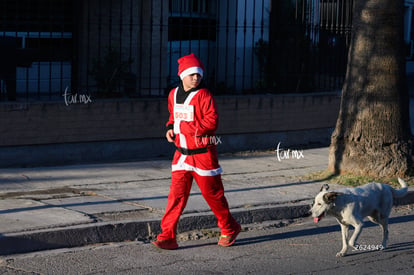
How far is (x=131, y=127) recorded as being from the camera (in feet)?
40.3

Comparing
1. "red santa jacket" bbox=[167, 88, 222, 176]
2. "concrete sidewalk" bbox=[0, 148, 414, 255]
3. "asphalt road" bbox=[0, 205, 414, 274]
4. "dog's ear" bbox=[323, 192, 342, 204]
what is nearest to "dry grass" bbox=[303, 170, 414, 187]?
"concrete sidewalk" bbox=[0, 148, 414, 255]

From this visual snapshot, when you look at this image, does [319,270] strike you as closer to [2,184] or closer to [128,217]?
[128,217]

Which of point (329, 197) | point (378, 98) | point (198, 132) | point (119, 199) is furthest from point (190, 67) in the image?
point (378, 98)

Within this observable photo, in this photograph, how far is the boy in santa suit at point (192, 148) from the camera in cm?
688

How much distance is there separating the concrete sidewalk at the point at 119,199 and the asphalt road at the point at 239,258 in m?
0.19

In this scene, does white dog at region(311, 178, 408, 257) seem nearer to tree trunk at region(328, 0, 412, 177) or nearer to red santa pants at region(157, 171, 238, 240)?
red santa pants at region(157, 171, 238, 240)

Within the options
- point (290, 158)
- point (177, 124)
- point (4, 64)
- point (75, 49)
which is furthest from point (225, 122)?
point (177, 124)

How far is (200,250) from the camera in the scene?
7.09 metres

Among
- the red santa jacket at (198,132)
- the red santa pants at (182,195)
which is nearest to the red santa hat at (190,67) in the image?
the red santa jacket at (198,132)

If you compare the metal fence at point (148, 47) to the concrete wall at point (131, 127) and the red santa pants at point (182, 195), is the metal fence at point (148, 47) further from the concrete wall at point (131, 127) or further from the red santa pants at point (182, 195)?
the red santa pants at point (182, 195)

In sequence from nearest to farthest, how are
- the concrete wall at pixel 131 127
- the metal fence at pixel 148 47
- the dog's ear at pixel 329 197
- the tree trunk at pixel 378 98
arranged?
the dog's ear at pixel 329 197 < the tree trunk at pixel 378 98 < the concrete wall at pixel 131 127 < the metal fence at pixel 148 47

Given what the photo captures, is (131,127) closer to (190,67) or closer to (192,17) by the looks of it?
(192,17)

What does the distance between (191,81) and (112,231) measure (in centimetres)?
174

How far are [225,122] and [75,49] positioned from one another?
303 cm
